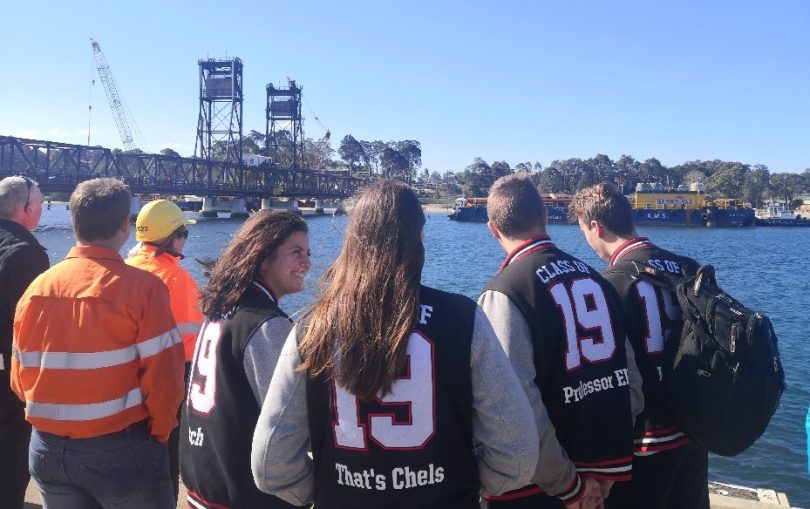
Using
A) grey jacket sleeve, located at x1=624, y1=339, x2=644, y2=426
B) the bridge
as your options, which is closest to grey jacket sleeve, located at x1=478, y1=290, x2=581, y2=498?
grey jacket sleeve, located at x1=624, y1=339, x2=644, y2=426

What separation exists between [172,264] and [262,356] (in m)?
1.77

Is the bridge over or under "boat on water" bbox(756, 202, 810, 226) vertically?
over

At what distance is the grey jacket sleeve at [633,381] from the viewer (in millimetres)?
2951

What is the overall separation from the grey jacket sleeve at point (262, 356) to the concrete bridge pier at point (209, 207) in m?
92.2

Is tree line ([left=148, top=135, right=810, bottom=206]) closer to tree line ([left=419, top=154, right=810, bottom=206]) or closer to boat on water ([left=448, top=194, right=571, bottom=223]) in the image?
tree line ([left=419, top=154, right=810, bottom=206])

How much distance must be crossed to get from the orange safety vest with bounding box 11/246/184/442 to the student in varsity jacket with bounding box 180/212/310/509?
319mm

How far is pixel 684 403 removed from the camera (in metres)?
2.95

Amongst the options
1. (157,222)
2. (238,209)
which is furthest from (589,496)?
(238,209)

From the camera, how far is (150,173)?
86750mm

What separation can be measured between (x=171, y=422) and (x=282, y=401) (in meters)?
1.05

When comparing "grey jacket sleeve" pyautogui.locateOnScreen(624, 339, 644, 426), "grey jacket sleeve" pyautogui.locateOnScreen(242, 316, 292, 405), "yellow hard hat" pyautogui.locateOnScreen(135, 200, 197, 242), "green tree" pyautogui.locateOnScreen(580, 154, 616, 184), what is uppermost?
"green tree" pyautogui.locateOnScreen(580, 154, 616, 184)

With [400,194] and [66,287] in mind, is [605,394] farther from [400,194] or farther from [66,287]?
[66,287]

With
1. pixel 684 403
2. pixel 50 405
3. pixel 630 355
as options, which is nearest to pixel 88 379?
pixel 50 405

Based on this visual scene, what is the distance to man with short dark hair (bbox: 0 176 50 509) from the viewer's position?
3357 millimetres
